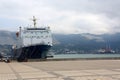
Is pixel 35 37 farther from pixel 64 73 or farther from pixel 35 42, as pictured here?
pixel 64 73

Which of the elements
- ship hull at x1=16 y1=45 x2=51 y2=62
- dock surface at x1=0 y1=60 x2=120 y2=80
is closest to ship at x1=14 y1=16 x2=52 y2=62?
ship hull at x1=16 y1=45 x2=51 y2=62

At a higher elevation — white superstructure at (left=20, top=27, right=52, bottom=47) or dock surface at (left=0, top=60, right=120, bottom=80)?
white superstructure at (left=20, top=27, right=52, bottom=47)

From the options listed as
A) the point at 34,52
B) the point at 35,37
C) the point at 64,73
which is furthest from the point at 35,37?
the point at 64,73

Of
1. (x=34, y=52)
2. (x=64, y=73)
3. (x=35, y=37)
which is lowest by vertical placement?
(x=64, y=73)

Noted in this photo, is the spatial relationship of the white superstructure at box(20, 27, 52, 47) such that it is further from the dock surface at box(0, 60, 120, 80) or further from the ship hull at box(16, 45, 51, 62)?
the dock surface at box(0, 60, 120, 80)

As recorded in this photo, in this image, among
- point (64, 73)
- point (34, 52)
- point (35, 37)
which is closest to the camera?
point (64, 73)

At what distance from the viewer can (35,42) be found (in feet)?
219

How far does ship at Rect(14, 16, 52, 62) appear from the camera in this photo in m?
65.8

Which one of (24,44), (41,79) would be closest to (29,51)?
(24,44)

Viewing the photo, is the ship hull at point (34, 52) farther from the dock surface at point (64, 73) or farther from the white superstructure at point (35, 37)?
the dock surface at point (64, 73)

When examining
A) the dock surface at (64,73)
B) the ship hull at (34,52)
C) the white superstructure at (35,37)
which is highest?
the white superstructure at (35,37)

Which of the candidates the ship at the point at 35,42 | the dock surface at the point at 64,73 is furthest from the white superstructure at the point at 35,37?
the dock surface at the point at 64,73

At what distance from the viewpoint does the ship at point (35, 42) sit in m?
65.8

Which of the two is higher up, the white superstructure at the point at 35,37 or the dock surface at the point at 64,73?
the white superstructure at the point at 35,37
